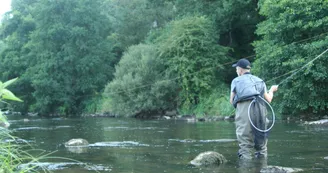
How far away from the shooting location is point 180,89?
33.0 meters

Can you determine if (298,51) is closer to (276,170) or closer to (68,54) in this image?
(276,170)

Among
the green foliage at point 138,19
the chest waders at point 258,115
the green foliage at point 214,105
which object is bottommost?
the chest waders at point 258,115

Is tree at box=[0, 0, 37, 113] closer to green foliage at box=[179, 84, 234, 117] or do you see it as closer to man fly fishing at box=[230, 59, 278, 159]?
green foliage at box=[179, 84, 234, 117]

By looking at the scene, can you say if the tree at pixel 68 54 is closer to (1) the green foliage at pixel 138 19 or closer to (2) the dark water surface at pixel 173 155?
(1) the green foliage at pixel 138 19

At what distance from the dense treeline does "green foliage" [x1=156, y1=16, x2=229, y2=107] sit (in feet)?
0.24

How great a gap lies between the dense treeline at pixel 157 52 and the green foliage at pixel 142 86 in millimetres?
72

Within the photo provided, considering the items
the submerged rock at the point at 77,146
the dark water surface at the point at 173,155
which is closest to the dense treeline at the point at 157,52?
the dark water surface at the point at 173,155

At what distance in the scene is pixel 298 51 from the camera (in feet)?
70.4

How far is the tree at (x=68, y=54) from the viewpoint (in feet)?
139

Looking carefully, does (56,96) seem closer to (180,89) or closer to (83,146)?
(180,89)

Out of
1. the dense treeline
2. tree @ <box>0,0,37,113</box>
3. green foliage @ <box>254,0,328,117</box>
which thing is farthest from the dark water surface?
tree @ <box>0,0,37,113</box>

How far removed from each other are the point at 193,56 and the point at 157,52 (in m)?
3.03

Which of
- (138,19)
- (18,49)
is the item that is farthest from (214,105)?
(18,49)

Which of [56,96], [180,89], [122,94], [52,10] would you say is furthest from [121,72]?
[52,10]
